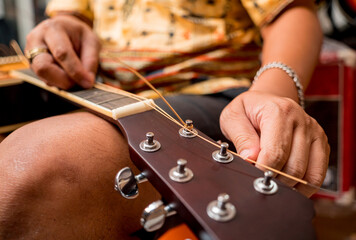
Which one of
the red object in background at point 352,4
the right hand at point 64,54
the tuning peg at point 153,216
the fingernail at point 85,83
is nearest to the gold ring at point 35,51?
the right hand at point 64,54

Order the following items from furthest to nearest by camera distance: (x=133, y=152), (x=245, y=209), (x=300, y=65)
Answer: (x=300, y=65) → (x=133, y=152) → (x=245, y=209)

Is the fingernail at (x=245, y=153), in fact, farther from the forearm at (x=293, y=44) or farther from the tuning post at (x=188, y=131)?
the forearm at (x=293, y=44)

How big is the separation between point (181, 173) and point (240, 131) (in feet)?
0.42

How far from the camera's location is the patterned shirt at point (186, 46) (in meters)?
0.78

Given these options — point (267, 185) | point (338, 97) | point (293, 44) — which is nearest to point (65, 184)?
point (267, 185)

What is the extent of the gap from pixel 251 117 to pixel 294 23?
0.35 metres

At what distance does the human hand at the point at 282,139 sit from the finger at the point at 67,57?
424 mm

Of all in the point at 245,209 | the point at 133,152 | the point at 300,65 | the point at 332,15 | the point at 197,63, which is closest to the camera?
the point at 245,209

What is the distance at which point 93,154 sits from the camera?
20.2 inches

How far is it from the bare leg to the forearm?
0.33m

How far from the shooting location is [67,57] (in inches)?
28.0

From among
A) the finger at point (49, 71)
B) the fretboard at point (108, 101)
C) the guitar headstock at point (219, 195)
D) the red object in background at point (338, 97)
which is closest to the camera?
the guitar headstock at point (219, 195)

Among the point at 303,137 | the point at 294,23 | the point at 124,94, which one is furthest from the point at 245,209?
the point at 294,23

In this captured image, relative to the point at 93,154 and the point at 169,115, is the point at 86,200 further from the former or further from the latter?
the point at 169,115
